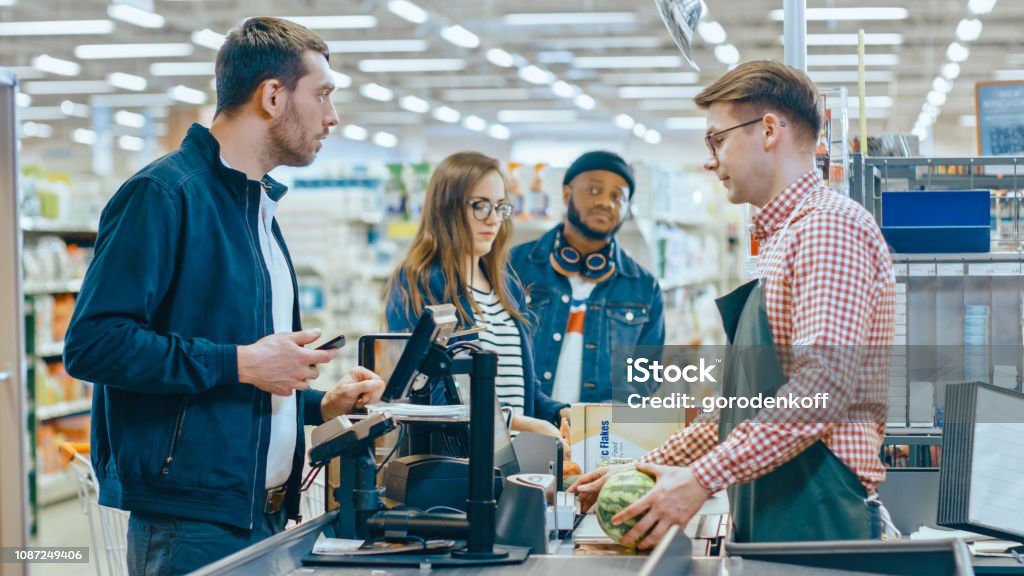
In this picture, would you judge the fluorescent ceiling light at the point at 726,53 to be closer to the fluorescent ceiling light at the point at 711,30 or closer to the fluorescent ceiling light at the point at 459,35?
the fluorescent ceiling light at the point at 711,30

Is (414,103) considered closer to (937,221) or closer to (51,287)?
(51,287)

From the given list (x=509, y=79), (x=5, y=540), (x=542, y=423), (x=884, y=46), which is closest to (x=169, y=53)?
(x=509, y=79)

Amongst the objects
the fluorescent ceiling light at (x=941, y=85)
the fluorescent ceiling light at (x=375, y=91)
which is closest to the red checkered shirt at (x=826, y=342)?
the fluorescent ceiling light at (x=375, y=91)

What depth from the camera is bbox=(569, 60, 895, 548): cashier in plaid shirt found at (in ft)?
6.05

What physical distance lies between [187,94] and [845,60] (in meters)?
10.9

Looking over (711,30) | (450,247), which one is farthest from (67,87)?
(450,247)

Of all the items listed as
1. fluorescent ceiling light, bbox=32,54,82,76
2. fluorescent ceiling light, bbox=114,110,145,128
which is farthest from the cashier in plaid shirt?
fluorescent ceiling light, bbox=114,110,145,128

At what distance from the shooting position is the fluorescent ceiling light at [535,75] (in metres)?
16.6

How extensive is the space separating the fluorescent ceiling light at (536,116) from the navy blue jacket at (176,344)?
2015cm

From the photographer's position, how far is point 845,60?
619 inches

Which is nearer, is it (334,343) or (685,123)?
(334,343)

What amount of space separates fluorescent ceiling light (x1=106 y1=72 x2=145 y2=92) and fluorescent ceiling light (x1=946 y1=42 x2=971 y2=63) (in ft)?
41.2

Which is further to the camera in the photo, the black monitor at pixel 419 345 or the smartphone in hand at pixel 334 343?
the smartphone in hand at pixel 334 343

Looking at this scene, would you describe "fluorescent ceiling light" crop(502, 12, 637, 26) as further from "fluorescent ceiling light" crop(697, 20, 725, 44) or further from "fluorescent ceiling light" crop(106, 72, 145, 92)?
"fluorescent ceiling light" crop(106, 72, 145, 92)
